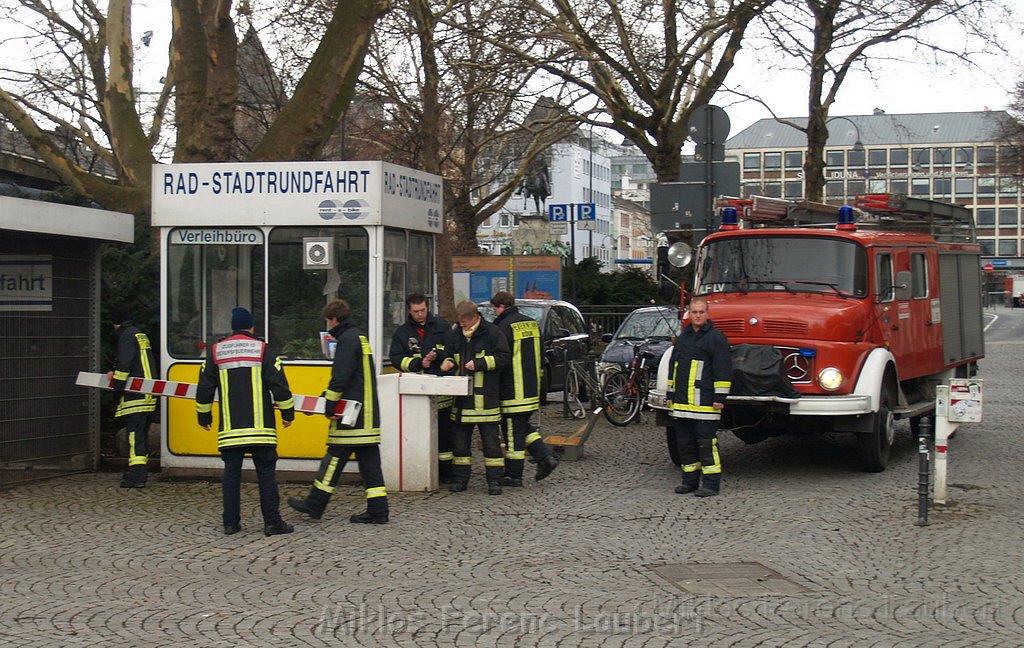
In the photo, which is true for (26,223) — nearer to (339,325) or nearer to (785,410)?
(339,325)

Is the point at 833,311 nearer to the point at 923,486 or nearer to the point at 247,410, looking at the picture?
the point at 923,486

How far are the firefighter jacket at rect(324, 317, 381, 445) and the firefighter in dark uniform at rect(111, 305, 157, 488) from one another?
2.84 metres

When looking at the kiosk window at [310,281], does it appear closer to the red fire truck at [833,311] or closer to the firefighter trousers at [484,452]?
the firefighter trousers at [484,452]

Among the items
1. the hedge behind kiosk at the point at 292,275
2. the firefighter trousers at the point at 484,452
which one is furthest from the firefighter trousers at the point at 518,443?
the hedge behind kiosk at the point at 292,275

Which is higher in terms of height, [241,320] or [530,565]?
[241,320]

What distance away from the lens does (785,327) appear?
500 inches

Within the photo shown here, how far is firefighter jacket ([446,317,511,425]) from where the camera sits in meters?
11.7

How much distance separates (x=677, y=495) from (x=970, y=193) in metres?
142

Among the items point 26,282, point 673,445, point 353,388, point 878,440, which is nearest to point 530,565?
point 353,388

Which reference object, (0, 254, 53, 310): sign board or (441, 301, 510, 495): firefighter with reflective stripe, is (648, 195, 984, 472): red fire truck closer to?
(441, 301, 510, 495): firefighter with reflective stripe

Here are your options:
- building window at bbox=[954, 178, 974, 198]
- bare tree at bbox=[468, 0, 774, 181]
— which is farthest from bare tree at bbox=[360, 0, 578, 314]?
building window at bbox=[954, 178, 974, 198]

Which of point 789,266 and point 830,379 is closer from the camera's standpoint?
point 830,379

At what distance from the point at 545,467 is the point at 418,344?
1705 millimetres

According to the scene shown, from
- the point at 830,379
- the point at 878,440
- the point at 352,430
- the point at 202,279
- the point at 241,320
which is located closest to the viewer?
the point at 241,320
